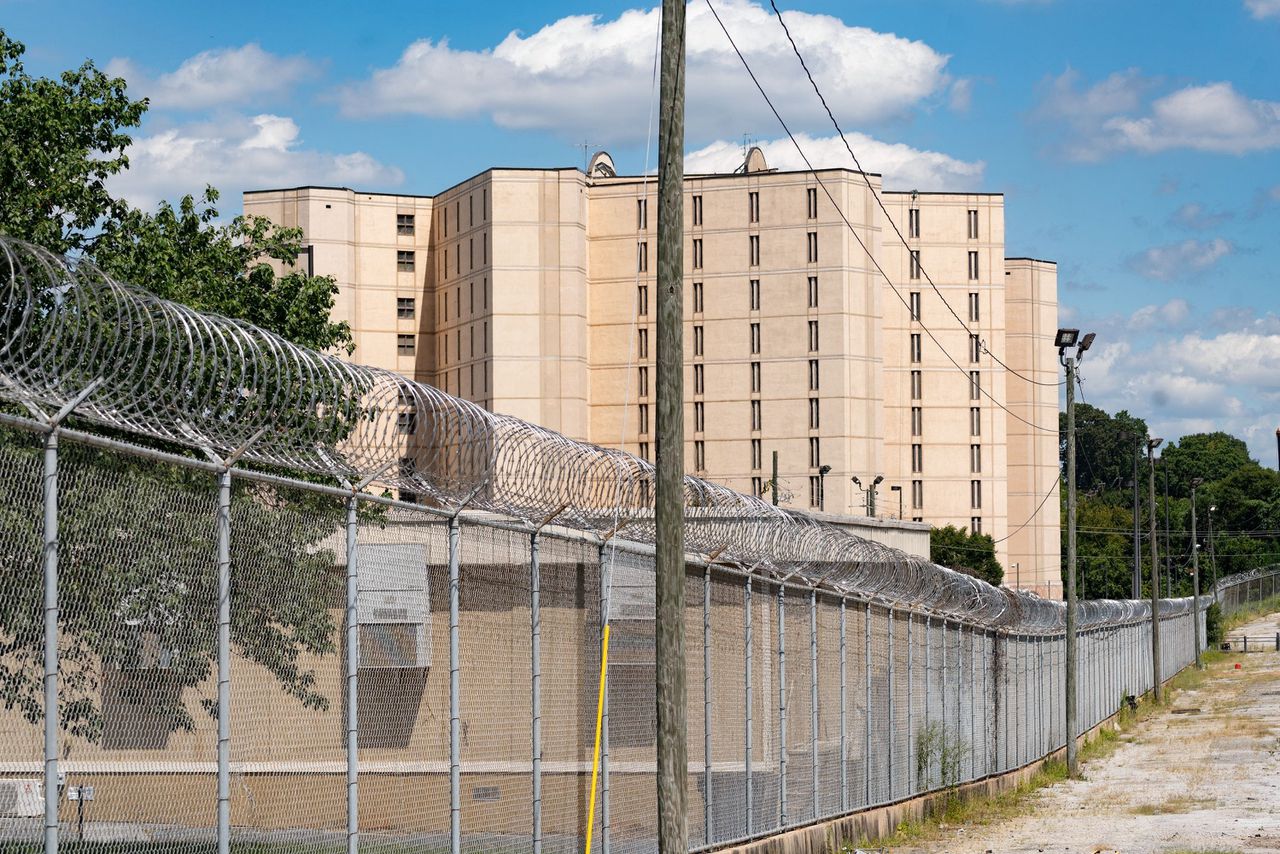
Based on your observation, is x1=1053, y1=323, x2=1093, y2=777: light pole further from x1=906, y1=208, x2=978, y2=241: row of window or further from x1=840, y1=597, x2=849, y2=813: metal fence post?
x1=906, y1=208, x2=978, y2=241: row of window

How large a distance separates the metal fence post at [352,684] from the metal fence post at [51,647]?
2517 millimetres

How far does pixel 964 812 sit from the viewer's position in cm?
2355

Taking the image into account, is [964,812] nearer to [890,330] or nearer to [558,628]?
[558,628]

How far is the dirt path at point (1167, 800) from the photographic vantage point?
19953mm

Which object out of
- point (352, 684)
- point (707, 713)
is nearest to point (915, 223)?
point (707, 713)

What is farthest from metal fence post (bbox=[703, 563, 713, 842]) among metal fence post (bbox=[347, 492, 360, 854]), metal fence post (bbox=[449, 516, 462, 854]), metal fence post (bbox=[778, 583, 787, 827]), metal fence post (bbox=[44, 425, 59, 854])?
metal fence post (bbox=[44, 425, 59, 854])

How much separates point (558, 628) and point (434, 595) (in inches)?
61.3

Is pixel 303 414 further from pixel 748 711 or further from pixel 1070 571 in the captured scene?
pixel 1070 571

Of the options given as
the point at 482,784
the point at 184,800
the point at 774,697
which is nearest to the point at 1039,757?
the point at 774,697

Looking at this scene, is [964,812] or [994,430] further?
[994,430]

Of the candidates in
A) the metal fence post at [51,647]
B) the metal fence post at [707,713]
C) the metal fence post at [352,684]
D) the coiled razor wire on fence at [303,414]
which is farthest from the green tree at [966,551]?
the metal fence post at [51,647]

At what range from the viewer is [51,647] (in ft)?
19.8

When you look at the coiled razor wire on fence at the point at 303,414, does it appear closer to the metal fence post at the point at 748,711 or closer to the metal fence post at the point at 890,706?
the metal fence post at the point at 748,711

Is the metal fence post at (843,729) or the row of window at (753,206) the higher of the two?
the row of window at (753,206)
